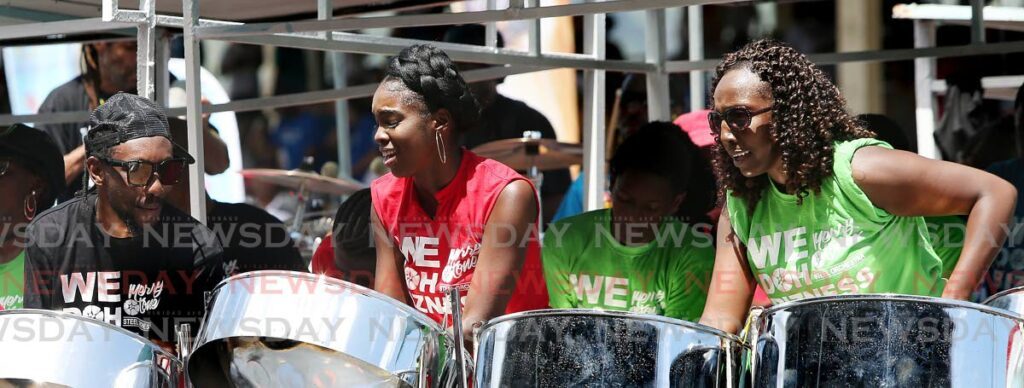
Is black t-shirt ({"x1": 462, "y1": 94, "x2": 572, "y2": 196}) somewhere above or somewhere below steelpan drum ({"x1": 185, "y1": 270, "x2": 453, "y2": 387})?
above

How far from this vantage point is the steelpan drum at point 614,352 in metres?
1.92

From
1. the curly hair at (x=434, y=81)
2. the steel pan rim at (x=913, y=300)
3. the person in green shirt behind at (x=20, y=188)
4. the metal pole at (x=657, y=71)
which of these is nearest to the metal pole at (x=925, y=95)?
the metal pole at (x=657, y=71)

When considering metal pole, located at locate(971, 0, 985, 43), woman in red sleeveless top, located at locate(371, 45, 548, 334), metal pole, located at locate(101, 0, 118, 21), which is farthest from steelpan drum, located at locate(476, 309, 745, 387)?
metal pole, located at locate(971, 0, 985, 43)

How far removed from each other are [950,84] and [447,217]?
1.76 meters

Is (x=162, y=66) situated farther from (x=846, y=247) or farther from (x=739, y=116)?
(x=846, y=247)

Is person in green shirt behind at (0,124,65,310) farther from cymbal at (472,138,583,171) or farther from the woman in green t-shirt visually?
the woman in green t-shirt

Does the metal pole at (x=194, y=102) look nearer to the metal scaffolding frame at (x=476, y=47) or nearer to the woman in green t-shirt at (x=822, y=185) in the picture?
the metal scaffolding frame at (x=476, y=47)

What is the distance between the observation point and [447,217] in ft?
8.27

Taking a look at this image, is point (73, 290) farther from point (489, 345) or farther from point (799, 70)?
point (799, 70)

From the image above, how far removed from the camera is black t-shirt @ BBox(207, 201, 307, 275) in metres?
3.19

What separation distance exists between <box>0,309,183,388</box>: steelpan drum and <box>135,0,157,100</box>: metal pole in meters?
0.76

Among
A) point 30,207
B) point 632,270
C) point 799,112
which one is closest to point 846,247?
point 799,112

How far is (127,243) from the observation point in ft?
8.68

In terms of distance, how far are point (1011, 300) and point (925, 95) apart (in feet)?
5.02
